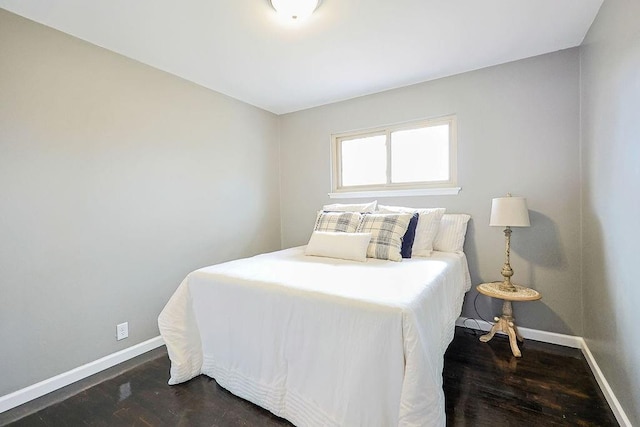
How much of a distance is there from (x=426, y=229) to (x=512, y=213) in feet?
2.09

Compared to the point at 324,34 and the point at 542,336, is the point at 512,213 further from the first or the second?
the point at 324,34

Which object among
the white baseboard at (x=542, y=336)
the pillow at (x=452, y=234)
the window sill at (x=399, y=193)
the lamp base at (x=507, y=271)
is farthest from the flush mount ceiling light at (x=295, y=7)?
the white baseboard at (x=542, y=336)

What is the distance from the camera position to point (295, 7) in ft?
5.62

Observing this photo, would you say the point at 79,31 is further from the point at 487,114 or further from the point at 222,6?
the point at 487,114

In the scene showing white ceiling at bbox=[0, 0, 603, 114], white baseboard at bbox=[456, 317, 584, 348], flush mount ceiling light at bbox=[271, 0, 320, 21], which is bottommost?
white baseboard at bbox=[456, 317, 584, 348]

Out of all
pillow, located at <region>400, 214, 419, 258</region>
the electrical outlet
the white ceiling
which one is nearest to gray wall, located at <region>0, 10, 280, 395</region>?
the electrical outlet

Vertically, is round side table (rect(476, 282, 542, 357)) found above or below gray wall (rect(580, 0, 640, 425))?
below

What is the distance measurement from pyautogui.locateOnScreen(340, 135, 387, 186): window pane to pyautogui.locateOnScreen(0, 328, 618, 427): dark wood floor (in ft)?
6.36

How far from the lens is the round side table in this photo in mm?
2184

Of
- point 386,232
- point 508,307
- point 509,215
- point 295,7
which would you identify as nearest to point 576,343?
point 508,307

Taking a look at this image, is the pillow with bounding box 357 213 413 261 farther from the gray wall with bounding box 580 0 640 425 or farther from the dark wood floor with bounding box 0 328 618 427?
the gray wall with bounding box 580 0 640 425

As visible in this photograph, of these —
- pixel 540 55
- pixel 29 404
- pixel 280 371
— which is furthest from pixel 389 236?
pixel 29 404

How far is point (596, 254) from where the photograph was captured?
1.94 m

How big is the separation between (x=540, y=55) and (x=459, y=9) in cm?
106
